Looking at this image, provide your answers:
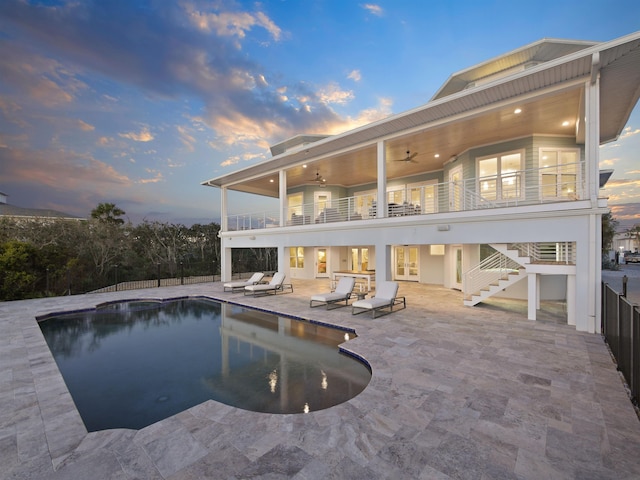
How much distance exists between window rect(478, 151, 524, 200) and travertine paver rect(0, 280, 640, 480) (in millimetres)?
6477

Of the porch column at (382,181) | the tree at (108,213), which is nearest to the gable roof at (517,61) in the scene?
the porch column at (382,181)

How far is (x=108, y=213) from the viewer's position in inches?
730

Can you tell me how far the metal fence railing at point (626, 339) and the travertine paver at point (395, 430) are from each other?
19 cm

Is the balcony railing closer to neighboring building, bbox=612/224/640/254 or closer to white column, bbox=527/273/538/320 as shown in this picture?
white column, bbox=527/273/538/320

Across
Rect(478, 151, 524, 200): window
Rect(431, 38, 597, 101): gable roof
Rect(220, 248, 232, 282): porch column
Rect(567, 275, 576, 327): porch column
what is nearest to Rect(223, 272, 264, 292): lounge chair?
Rect(220, 248, 232, 282): porch column

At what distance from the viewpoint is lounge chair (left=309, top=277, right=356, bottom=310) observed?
9133 mm

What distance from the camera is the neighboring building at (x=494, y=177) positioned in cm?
656

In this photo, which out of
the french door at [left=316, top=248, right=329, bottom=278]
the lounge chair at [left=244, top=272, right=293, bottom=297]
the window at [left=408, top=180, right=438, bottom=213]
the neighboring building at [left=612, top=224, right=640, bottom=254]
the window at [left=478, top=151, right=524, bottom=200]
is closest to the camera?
the window at [left=478, top=151, right=524, bottom=200]

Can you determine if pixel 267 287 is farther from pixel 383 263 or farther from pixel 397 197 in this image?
pixel 397 197

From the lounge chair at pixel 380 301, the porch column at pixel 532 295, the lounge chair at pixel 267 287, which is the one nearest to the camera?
the porch column at pixel 532 295

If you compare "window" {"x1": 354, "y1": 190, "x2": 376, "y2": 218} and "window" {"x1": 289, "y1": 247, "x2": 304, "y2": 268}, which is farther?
"window" {"x1": 289, "y1": 247, "x2": 304, "y2": 268}

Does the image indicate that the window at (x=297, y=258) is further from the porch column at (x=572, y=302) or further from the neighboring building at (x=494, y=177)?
the porch column at (x=572, y=302)

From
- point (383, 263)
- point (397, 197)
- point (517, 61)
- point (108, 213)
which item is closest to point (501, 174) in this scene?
point (383, 263)

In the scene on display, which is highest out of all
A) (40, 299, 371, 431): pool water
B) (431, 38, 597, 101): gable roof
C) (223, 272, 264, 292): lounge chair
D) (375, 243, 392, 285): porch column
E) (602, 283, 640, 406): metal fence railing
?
(431, 38, 597, 101): gable roof
